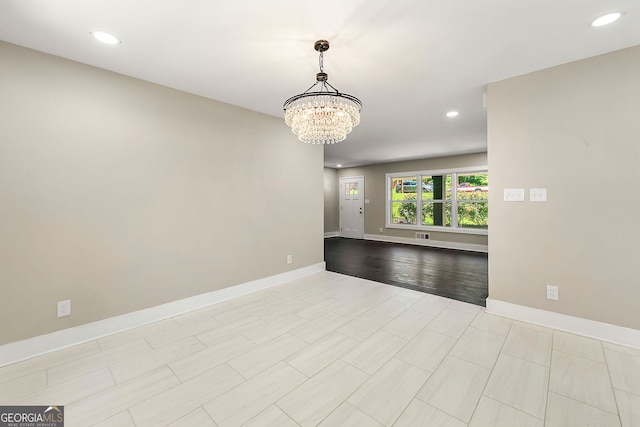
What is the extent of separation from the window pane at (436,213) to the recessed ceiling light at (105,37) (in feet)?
22.8

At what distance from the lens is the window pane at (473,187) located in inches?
246

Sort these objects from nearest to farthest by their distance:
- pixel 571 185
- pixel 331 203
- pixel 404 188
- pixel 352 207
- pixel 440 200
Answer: pixel 571 185
pixel 440 200
pixel 404 188
pixel 352 207
pixel 331 203

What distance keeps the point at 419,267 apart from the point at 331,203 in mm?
4414

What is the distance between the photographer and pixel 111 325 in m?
2.36

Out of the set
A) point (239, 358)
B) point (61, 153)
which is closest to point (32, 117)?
point (61, 153)

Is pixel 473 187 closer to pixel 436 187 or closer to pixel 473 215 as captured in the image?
pixel 473 215

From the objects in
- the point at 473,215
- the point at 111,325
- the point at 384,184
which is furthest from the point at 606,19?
the point at 384,184

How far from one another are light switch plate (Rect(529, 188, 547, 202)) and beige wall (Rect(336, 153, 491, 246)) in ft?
13.6

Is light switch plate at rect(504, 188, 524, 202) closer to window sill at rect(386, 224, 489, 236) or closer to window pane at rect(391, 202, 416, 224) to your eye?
window sill at rect(386, 224, 489, 236)

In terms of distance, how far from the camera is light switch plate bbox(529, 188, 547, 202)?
2.43 metres

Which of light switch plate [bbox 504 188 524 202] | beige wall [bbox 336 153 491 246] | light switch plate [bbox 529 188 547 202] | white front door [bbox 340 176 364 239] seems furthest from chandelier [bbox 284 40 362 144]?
white front door [bbox 340 176 364 239]

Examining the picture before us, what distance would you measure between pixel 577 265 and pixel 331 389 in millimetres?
2434

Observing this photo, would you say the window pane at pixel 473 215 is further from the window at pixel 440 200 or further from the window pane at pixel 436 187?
the window pane at pixel 436 187

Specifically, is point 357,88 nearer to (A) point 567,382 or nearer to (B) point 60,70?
(B) point 60,70
